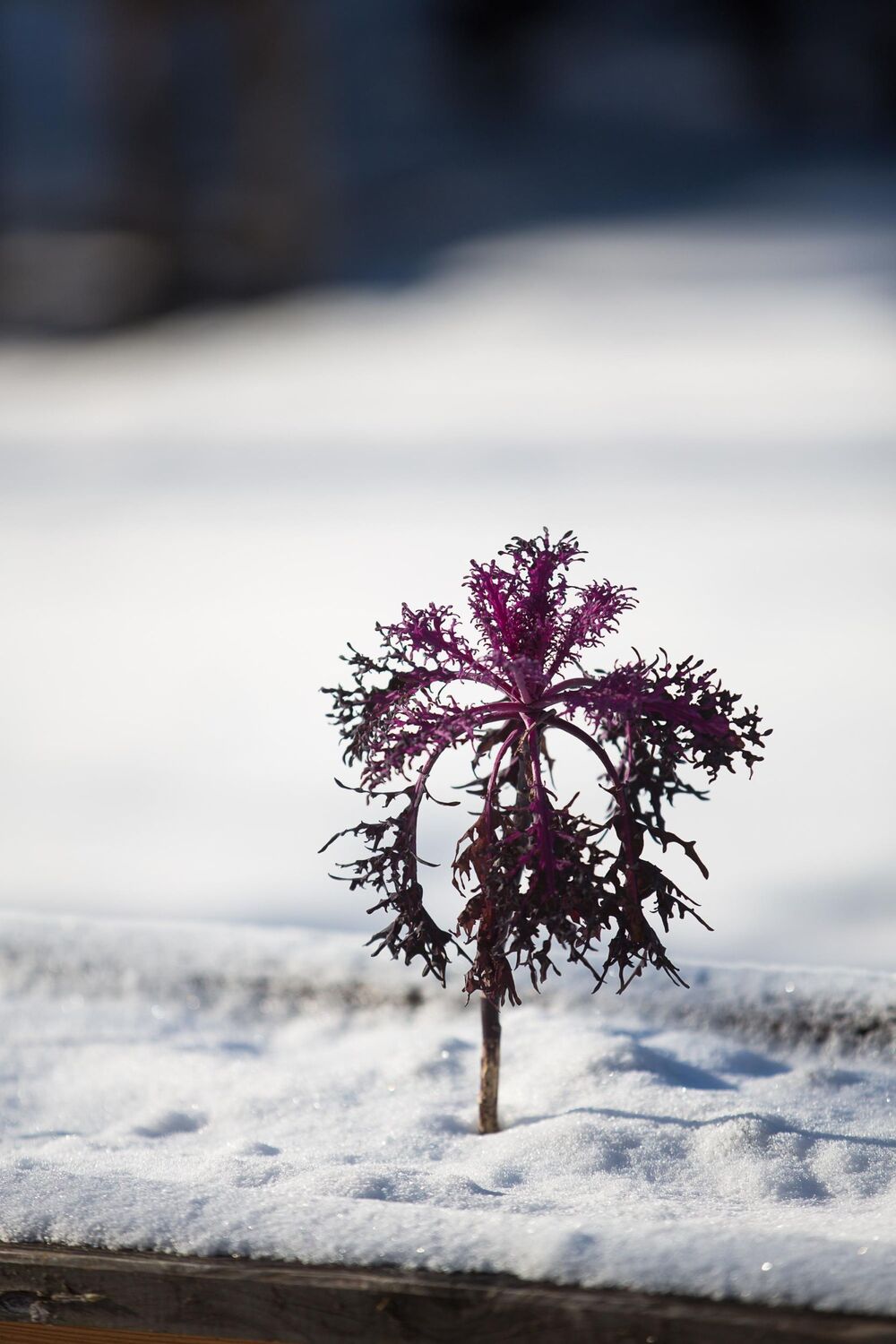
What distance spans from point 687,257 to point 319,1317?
24.5 feet

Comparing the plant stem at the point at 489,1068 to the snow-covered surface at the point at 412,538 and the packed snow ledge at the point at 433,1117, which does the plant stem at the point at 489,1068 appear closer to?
the packed snow ledge at the point at 433,1117

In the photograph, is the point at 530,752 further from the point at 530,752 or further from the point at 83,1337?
the point at 83,1337

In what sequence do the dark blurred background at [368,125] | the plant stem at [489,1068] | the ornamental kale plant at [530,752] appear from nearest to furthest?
the ornamental kale plant at [530,752]
the plant stem at [489,1068]
the dark blurred background at [368,125]

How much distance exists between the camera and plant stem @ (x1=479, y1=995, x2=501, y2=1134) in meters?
0.86

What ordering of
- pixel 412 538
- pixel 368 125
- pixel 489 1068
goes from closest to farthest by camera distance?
→ pixel 489 1068 → pixel 412 538 → pixel 368 125

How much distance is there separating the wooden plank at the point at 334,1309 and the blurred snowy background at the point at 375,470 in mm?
990

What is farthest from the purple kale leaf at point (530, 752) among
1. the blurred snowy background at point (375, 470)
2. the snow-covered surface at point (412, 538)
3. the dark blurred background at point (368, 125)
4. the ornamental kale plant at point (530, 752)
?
the dark blurred background at point (368, 125)

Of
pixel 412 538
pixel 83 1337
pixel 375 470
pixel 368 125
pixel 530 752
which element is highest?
pixel 368 125

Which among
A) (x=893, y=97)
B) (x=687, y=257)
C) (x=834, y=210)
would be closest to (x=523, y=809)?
(x=687, y=257)

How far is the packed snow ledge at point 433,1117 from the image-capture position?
69 cm

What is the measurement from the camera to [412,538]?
12.7 feet

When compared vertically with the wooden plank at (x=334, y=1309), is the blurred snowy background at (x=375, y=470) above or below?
above

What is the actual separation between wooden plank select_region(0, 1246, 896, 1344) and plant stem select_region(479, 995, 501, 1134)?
20 centimetres

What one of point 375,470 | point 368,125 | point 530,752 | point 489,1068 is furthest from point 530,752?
point 368,125
